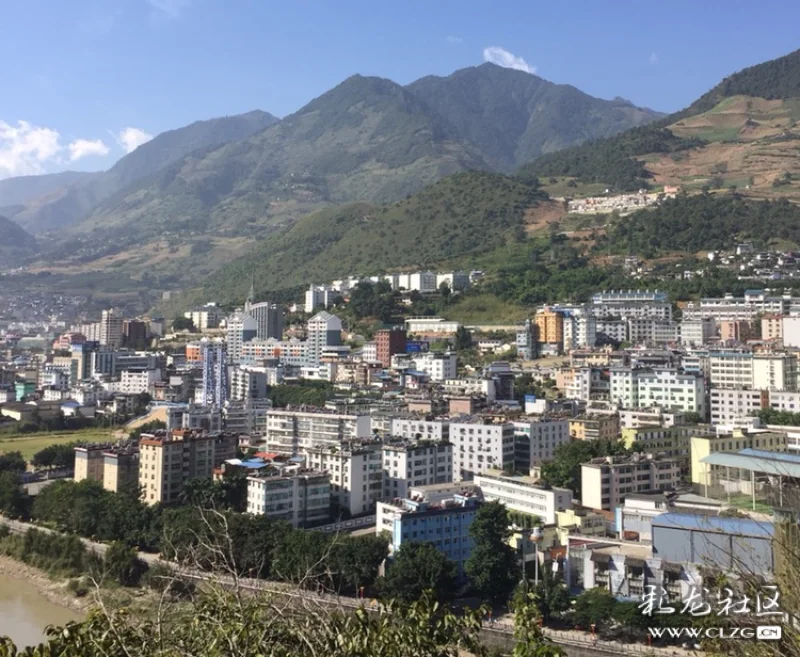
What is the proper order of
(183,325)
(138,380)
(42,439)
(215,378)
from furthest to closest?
(183,325) → (138,380) → (215,378) → (42,439)

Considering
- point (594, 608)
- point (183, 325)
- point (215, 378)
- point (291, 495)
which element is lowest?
point (594, 608)

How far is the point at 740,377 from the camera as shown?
23.2 metres

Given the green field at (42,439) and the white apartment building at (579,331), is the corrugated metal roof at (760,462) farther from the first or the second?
the white apartment building at (579,331)

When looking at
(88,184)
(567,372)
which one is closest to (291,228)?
(567,372)

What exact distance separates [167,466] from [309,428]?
413 cm

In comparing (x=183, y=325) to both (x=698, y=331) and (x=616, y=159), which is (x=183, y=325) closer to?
(x=698, y=331)

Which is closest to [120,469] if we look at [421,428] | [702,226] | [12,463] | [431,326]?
[12,463]

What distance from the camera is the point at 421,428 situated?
733 inches

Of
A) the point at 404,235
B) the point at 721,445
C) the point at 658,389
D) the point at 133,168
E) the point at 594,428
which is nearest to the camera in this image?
the point at 721,445

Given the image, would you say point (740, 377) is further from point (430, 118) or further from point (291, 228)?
point (430, 118)

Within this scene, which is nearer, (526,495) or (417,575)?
(417,575)

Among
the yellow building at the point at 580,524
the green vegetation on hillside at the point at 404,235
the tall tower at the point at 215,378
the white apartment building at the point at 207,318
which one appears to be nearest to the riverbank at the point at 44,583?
the yellow building at the point at 580,524

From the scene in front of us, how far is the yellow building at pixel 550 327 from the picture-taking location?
30.8 m

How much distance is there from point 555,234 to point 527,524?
103 ft
